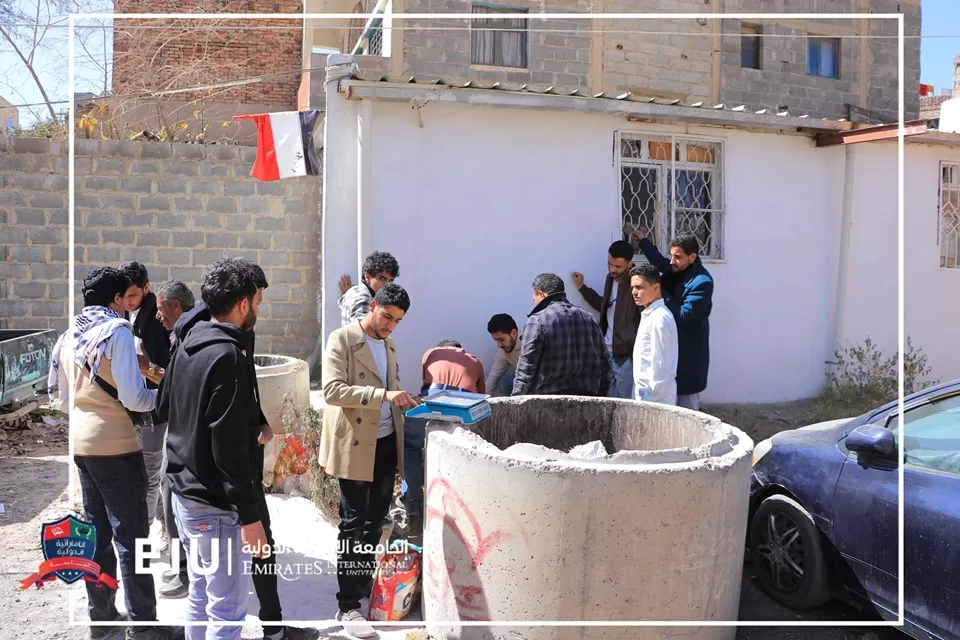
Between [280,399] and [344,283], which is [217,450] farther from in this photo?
[344,283]

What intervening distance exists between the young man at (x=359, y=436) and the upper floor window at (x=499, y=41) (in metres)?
10.9

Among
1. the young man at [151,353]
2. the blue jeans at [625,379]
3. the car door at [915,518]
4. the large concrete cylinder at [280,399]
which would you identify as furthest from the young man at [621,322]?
the young man at [151,353]

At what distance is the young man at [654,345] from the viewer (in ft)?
16.2

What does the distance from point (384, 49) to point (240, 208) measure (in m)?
5.53

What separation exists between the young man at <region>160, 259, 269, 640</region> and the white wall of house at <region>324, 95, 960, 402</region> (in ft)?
12.2

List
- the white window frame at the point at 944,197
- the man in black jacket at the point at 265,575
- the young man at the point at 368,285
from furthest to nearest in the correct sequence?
the white window frame at the point at 944,197 → the young man at the point at 368,285 → the man in black jacket at the point at 265,575

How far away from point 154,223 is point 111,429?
6.01m

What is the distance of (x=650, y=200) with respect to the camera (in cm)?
791

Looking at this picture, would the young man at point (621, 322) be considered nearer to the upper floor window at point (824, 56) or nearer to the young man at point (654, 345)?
the young man at point (654, 345)

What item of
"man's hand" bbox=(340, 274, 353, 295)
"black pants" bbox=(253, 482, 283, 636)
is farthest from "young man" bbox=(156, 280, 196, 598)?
"man's hand" bbox=(340, 274, 353, 295)

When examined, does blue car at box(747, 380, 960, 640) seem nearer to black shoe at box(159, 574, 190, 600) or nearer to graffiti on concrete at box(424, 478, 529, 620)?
graffiti on concrete at box(424, 478, 529, 620)

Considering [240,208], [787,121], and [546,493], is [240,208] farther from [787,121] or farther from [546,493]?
[546,493]

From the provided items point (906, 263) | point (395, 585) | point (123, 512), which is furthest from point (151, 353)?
point (906, 263)

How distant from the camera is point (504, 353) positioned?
6.50m
